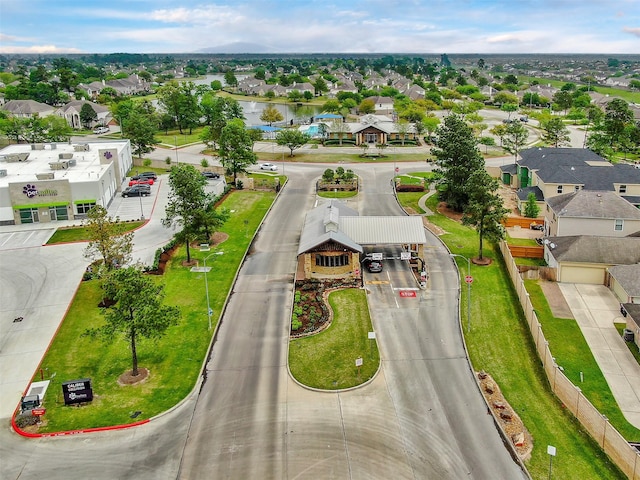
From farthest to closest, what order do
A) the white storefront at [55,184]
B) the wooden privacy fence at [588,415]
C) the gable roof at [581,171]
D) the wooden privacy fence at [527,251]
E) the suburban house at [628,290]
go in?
the gable roof at [581,171] → the white storefront at [55,184] → the wooden privacy fence at [527,251] → the suburban house at [628,290] → the wooden privacy fence at [588,415]

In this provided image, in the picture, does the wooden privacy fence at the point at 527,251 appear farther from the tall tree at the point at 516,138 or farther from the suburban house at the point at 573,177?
the tall tree at the point at 516,138

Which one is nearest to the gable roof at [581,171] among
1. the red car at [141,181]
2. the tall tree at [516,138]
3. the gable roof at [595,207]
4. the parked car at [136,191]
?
the gable roof at [595,207]

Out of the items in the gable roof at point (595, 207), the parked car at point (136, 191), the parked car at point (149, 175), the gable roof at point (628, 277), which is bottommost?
the gable roof at point (628, 277)

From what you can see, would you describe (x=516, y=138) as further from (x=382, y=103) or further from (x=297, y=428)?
(x=297, y=428)

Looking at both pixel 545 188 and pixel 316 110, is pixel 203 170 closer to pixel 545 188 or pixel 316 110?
pixel 545 188

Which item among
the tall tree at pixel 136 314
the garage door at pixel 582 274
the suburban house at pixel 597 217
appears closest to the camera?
the tall tree at pixel 136 314

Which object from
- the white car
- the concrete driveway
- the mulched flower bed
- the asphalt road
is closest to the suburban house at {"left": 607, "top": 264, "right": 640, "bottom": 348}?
the concrete driveway

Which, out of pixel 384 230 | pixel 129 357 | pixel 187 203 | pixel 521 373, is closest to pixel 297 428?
pixel 129 357

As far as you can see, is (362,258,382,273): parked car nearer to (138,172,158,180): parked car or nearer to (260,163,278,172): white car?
(260,163,278,172): white car
